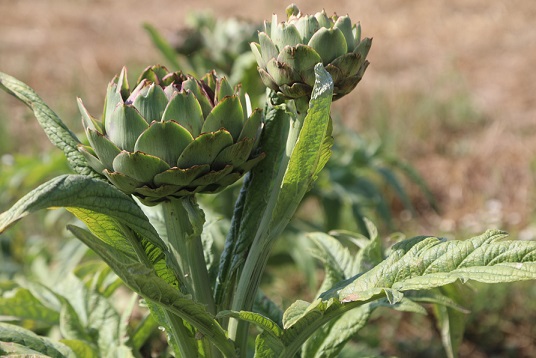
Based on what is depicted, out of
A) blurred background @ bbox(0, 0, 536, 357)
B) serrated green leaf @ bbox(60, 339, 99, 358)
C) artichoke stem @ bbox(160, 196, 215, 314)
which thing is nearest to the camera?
artichoke stem @ bbox(160, 196, 215, 314)

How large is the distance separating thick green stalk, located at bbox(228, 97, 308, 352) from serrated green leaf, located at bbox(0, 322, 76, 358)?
16 centimetres

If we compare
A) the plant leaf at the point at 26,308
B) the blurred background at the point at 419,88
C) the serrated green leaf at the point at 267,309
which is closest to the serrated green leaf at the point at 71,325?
the plant leaf at the point at 26,308

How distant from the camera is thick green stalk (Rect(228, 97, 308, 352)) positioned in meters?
0.59

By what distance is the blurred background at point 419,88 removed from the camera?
2131mm

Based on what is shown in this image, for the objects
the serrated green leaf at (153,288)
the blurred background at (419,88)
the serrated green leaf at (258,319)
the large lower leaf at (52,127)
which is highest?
the blurred background at (419,88)

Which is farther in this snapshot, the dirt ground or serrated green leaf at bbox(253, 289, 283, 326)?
the dirt ground

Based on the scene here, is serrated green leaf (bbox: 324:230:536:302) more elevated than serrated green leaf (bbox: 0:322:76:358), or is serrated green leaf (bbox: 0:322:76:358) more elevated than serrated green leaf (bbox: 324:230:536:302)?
serrated green leaf (bbox: 324:230:536:302)

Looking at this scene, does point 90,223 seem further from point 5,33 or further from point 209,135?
point 5,33

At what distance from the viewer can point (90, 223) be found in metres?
0.57

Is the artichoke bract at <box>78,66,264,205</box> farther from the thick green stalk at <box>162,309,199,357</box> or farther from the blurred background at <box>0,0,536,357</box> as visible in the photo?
the blurred background at <box>0,0,536,357</box>

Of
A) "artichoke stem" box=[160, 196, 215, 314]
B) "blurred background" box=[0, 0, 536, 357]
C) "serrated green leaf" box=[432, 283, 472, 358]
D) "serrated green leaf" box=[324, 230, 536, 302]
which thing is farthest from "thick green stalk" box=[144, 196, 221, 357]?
"blurred background" box=[0, 0, 536, 357]

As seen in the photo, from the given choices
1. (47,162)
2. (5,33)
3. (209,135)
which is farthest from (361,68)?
(5,33)

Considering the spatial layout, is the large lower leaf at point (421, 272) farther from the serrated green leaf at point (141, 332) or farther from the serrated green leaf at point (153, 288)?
the serrated green leaf at point (141, 332)

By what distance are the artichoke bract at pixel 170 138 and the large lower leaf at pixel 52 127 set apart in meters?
0.03
